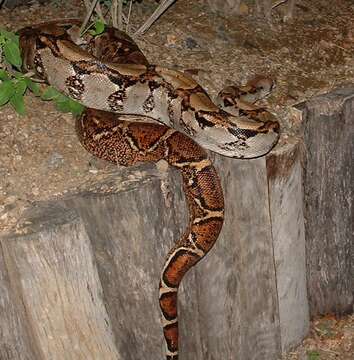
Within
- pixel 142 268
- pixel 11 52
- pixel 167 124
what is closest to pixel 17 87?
pixel 11 52

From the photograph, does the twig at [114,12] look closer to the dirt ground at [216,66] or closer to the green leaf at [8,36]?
the dirt ground at [216,66]

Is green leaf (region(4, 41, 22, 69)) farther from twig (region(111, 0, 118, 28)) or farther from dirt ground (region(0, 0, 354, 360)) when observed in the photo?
twig (region(111, 0, 118, 28))

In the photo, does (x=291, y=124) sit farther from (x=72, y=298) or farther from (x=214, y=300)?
(x=72, y=298)

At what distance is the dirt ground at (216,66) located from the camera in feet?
11.8

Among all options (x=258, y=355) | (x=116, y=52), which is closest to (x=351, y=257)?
(x=258, y=355)

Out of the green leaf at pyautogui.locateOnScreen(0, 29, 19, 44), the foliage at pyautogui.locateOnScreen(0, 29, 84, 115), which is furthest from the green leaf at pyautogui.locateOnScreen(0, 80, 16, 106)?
the green leaf at pyautogui.locateOnScreen(0, 29, 19, 44)

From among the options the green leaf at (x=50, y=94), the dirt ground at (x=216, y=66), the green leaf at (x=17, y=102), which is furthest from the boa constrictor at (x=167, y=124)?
the green leaf at (x=17, y=102)

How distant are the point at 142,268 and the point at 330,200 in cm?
130

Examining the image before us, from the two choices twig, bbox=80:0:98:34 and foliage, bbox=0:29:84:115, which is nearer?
foliage, bbox=0:29:84:115

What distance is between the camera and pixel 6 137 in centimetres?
373

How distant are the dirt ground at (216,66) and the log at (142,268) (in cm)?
24

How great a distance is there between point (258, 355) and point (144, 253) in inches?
48.9

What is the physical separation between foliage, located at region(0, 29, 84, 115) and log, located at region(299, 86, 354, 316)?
4.12 feet

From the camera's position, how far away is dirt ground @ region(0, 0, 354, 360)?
3.61 m
